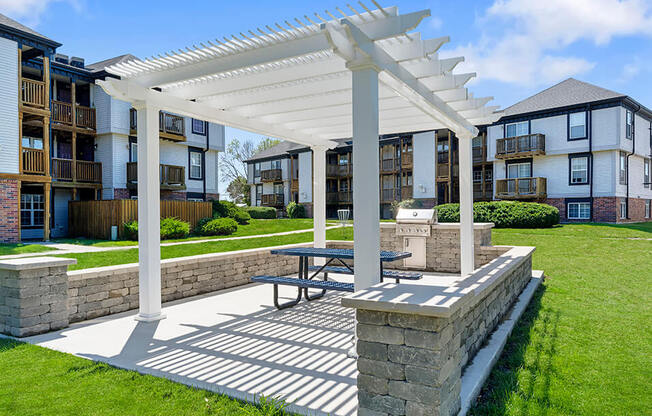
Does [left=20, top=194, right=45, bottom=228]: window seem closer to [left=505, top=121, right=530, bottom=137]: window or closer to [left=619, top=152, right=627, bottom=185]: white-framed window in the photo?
[left=505, top=121, right=530, bottom=137]: window

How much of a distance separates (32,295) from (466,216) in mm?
6455

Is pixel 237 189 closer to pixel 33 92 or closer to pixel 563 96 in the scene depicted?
pixel 33 92

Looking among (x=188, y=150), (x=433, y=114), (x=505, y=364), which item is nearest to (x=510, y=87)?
(x=188, y=150)

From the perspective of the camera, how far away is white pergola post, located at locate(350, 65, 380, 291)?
4.04m

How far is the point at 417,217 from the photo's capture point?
392 inches

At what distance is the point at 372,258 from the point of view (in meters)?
4.06

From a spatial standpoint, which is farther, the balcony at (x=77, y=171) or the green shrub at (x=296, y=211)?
the green shrub at (x=296, y=211)

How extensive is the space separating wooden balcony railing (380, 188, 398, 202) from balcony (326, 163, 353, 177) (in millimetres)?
3091

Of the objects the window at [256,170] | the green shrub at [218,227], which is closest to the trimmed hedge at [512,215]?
the green shrub at [218,227]

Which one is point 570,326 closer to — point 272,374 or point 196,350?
point 272,374

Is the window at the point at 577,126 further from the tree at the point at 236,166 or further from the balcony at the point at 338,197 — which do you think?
the tree at the point at 236,166

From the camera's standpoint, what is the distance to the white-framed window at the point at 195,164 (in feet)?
78.7

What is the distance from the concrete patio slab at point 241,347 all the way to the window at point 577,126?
2273 cm

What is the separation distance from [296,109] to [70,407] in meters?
4.81
